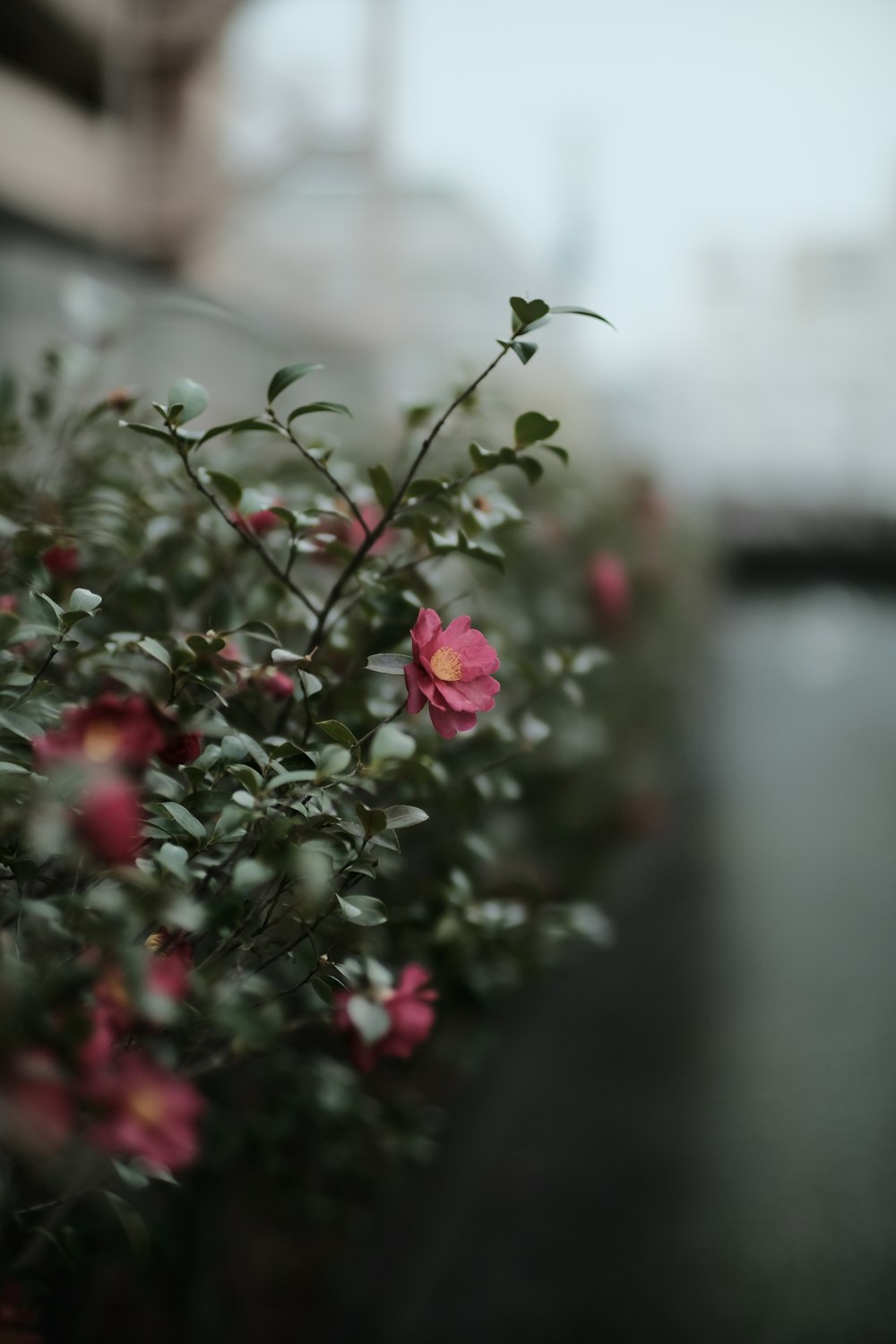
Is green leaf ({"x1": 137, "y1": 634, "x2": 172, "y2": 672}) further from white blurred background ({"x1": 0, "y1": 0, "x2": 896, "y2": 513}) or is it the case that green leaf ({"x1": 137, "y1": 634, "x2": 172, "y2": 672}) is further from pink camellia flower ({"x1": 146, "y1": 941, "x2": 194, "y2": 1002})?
white blurred background ({"x1": 0, "y1": 0, "x2": 896, "y2": 513})

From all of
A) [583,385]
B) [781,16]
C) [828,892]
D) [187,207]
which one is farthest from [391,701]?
[781,16]

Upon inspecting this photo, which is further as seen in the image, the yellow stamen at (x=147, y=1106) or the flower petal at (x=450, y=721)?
the flower petal at (x=450, y=721)

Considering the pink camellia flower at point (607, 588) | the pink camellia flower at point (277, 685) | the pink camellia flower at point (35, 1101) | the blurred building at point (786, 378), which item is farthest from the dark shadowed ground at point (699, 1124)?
the blurred building at point (786, 378)

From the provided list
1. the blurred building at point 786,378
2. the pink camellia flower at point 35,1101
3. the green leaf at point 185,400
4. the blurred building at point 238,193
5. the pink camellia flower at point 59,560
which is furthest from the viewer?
the blurred building at point 786,378

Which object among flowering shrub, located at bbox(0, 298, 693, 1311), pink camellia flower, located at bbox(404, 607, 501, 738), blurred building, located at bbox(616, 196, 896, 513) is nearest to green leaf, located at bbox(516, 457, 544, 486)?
flowering shrub, located at bbox(0, 298, 693, 1311)

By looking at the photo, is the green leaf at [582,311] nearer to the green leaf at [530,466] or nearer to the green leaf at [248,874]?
the green leaf at [530,466]

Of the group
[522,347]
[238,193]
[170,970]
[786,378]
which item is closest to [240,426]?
[522,347]

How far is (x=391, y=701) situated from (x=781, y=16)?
12.9 ft

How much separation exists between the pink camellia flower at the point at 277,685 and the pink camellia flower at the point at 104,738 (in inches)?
5.1

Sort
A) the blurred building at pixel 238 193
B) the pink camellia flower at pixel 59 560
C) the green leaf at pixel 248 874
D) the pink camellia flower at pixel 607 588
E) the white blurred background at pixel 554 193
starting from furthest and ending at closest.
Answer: the white blurred background at pixel 554 193, the blurred building at pixel 238 193, the pink camellia flower at pixel 607 588, the pink camellia flower at pixel 59 560, the green leaf at pixel 248 874

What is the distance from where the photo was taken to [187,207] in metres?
2.57

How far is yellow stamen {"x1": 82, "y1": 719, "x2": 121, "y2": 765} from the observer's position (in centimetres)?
42

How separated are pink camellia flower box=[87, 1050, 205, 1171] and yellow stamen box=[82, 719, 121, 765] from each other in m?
0.12

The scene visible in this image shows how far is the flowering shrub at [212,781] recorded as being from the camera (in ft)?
1.18
